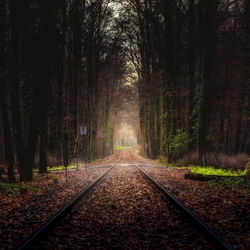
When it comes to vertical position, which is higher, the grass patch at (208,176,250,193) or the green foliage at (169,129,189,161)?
the green foliage at (169,129,189,161)

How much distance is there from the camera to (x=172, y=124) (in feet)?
63.6

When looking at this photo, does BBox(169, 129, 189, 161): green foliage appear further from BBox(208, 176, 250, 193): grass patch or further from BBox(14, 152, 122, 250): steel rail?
BBox(14, 152, 122, 250): steel rail

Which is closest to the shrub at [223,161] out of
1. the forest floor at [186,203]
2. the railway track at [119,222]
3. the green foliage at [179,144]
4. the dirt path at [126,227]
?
the green foliage at [179,144]

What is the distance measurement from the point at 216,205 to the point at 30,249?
4694mm

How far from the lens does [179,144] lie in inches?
709

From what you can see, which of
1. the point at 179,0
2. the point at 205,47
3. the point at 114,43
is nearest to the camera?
the point at 205,47

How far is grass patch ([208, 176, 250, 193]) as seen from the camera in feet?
27.2

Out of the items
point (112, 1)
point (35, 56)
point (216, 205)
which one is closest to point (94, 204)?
point (216, 205)

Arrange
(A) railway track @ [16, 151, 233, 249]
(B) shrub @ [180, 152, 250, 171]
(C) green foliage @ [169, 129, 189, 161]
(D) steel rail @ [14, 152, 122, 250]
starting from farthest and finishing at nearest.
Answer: (C) green foliage @ [169, 129, 189, 161], (B) shrub @ [180, 152, 250, 171], (A) railway track @ [16, 151, 233, 249], (D) steel rail @ [14, 152, 122, 250]

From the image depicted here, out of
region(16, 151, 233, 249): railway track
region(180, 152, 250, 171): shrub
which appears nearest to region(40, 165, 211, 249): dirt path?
region(16, 151, 233, 249): railway track

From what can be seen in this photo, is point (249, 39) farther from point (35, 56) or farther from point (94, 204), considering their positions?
point (94, 204)

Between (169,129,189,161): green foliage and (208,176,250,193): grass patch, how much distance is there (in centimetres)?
840

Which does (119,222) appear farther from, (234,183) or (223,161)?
Answer: (223,161)

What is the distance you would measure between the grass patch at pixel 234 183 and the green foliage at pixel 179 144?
8.40m
